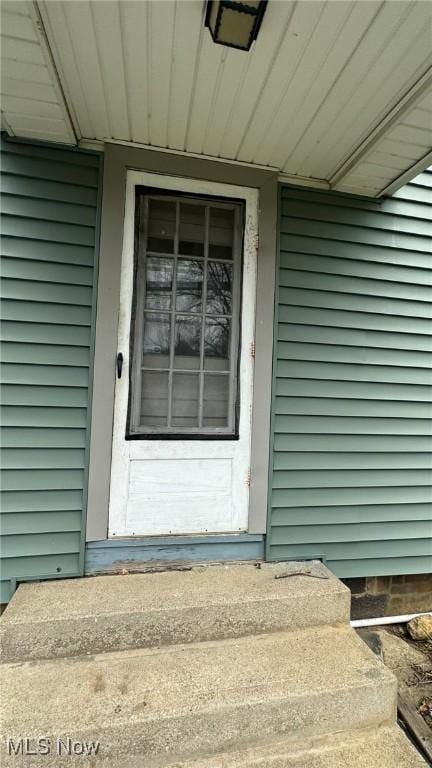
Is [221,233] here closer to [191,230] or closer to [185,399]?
[191,230]

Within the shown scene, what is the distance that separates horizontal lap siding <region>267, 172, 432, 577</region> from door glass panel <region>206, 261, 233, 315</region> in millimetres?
287

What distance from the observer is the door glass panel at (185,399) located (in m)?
1.97

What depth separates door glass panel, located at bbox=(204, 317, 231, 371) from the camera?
2020 millimetres

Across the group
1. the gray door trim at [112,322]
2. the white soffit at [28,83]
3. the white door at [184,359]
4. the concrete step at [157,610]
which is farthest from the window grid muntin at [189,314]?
the concrete step at [157,610]

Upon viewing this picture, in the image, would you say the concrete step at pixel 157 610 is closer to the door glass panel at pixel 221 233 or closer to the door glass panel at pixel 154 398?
the door glass panel at pixel 154 398

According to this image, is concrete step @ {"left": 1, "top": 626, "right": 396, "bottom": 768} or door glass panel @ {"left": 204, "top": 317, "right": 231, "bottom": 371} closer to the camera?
concrete step @ {"left": 1, "top": 626, "right": 396, "bottom": 768}

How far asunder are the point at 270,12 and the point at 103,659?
7.96 feet

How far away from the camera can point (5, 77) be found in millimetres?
1421

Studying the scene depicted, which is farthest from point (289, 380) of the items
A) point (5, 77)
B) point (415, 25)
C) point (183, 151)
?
point (5, 77)

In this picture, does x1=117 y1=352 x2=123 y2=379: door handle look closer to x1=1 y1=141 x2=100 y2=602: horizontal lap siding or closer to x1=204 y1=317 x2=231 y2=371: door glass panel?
x1=1 y1=141 x2=100 y2=602: horizontal lap siding

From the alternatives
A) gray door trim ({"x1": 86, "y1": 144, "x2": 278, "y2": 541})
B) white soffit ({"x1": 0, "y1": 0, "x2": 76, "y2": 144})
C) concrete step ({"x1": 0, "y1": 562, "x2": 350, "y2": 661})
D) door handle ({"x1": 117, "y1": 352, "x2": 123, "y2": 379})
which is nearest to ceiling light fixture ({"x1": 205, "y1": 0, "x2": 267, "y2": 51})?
white soffit ({"x1": 0, "y1": 0, "x2": 76, "y2": 144})

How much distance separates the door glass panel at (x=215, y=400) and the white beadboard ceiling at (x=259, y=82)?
3.99ft

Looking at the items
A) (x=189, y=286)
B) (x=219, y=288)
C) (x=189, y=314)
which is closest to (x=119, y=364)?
(x=189, y=314)

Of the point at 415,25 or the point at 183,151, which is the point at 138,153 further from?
the point at 415,25
